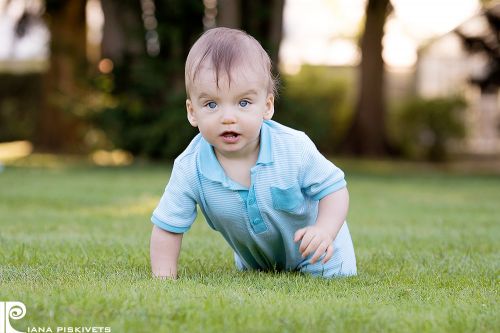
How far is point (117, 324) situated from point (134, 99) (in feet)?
43.5

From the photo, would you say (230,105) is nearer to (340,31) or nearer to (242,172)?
(242,172)

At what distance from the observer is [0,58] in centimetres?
2772

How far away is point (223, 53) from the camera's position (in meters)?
3.41

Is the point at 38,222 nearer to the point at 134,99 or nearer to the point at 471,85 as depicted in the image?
the point at 134,99

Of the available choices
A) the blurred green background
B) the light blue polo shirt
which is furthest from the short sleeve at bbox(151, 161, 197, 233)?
the blurred green background

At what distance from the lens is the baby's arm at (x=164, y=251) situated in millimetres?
3604

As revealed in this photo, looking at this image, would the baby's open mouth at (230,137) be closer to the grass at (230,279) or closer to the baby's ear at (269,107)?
the baby's ear at (269,107)

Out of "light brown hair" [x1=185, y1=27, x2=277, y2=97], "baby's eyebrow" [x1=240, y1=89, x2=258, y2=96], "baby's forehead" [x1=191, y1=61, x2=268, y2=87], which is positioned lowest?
"baby's eyebrow" [x1=240, y1=89, x2=258, y2=96]

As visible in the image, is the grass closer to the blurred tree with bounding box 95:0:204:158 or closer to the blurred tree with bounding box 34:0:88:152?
the blurred tree with bounding box 95:0:204:158

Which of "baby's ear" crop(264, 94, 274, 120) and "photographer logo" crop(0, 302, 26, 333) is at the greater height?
"baby's ear" crop(264, 94, 274, 120)

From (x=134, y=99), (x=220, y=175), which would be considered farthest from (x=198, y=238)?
(x=134, y=99)

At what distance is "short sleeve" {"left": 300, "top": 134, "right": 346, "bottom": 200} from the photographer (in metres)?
3.61

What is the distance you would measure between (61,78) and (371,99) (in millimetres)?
7435

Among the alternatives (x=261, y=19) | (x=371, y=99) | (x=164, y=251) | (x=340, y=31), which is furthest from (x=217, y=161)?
(x=340, y=31)
